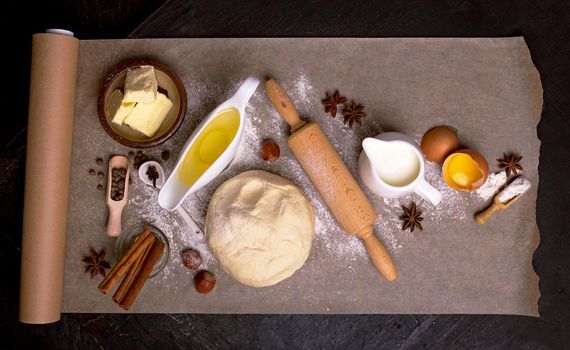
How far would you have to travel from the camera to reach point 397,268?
170cm

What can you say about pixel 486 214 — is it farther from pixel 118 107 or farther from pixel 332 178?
pixel 118 107

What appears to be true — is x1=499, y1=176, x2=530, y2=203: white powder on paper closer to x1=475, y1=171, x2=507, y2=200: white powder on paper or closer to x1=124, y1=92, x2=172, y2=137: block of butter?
x1=475, y1=171, x2=507, y2=200: white powder on paper

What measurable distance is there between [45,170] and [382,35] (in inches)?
48.5

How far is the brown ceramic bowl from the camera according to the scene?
1.60 metres

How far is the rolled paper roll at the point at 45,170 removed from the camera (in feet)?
5.21

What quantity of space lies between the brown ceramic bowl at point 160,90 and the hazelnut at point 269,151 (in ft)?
0.97

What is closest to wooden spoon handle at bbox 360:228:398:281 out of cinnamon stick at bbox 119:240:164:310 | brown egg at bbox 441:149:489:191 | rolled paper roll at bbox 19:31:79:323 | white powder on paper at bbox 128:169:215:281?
brown egg at bbox 441:149:489:191

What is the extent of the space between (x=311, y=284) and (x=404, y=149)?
57 cm

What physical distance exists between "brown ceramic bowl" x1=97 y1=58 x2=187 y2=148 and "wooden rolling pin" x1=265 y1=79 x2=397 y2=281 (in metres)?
0.30

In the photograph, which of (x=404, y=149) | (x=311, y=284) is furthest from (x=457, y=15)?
(x=311, y=284)

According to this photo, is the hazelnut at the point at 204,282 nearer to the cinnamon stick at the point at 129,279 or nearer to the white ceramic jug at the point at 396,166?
the cinnamon stick at the point at 129,279

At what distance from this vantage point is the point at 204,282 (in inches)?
65.5

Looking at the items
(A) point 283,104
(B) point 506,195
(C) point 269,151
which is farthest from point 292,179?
(B) point 506,195

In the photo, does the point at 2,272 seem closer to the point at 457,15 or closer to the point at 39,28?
the point at 39,28
